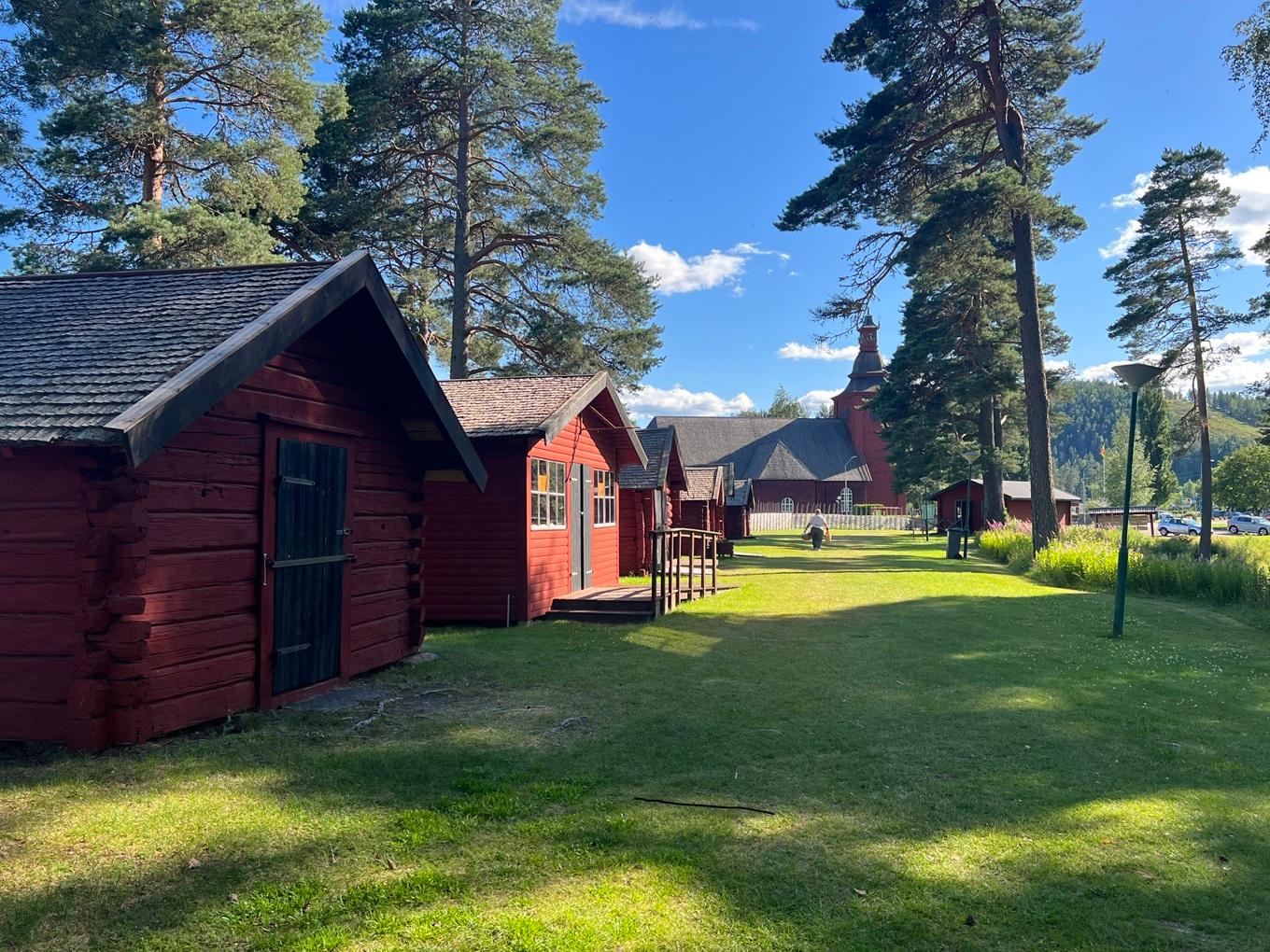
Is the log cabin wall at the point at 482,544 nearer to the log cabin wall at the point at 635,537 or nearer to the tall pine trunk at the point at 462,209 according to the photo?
the log cabin wall at the point at 635,537

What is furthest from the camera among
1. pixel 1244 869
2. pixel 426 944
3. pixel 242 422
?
pixel 242 422

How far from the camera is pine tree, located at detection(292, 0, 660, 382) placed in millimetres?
22938

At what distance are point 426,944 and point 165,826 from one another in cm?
205

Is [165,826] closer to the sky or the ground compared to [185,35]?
closer to the ground

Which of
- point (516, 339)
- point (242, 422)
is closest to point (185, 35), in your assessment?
point (516, 339)

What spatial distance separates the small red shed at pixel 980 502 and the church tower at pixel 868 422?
16.9 m

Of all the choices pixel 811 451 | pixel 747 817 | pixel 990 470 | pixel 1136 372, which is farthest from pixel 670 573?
pixel 811 451

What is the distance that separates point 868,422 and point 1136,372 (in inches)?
2483

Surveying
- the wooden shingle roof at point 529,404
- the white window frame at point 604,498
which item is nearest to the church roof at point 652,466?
the white window frame at point 604,498

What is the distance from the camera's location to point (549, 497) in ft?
46.7

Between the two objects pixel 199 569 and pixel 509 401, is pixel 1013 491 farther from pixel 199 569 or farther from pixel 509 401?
pixel 199 569

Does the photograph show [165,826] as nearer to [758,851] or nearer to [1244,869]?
[758,851]

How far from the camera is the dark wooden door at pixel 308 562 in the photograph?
6980 millimetres

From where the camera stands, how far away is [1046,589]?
17781mm
